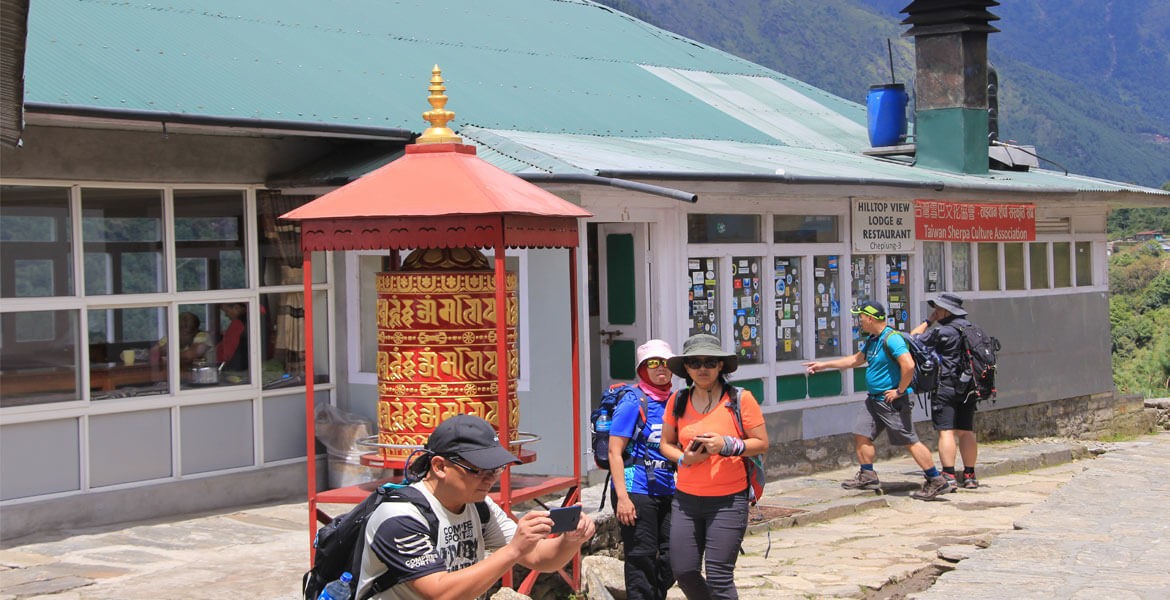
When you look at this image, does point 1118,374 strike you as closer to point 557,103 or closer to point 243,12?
point 557,103

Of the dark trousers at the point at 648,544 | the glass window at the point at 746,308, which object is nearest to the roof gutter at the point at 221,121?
the glass window at the point at 746,308

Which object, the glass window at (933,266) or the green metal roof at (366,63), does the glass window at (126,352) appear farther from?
the glass window at (933,266)

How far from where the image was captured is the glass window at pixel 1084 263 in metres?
17.3

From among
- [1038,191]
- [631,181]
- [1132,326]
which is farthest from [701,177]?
[1132,326]

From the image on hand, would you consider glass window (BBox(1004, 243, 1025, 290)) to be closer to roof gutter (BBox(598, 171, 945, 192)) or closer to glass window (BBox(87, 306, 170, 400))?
roof gutter (BBox(598, 171, 945, 192))

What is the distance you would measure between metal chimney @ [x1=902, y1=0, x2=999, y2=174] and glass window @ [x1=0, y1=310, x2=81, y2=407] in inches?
369

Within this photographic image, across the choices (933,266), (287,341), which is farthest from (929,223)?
(287,341)

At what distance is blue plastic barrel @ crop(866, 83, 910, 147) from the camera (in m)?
15.7

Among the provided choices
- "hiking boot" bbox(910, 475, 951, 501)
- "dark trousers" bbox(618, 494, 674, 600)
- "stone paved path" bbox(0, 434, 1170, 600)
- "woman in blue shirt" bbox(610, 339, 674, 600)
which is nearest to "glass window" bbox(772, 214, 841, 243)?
"stone paved path" bbox(0, 434, 1170, 600)

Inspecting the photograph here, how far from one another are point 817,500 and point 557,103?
165 inches

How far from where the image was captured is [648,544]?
23.8ft

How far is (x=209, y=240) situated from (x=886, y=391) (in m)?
5.45

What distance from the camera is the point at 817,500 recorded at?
11.4m

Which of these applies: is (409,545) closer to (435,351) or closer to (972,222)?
(435,351)
